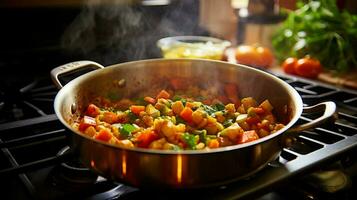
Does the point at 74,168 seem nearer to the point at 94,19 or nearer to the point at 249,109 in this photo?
the point at 249,109

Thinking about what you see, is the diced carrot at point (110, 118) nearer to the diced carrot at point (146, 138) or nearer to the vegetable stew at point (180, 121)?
the vegetable stew at point (180, 121)

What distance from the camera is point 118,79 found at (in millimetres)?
1114

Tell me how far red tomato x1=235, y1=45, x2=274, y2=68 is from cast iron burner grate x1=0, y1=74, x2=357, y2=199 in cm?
64

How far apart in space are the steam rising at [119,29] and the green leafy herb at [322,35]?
56 centimetres

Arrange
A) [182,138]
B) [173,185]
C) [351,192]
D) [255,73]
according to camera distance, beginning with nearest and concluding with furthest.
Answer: [173,185], [182,138], [351,192], [255,73]

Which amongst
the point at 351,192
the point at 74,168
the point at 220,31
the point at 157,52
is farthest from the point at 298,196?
the point at 220,31

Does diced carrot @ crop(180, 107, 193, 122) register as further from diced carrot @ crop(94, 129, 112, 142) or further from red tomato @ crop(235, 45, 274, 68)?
red tomato @ crop(235, 45, 274, 68)

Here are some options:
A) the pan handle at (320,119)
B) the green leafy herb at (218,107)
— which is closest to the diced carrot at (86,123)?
the green leafy herb at (218,107)

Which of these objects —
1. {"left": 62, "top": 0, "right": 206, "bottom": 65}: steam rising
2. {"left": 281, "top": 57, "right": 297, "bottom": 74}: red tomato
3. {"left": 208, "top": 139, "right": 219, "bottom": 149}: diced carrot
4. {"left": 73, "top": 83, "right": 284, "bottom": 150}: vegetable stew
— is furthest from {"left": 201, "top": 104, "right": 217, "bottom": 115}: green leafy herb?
{"left": 281, "top": 57, "right": 297, "bottom": 74}: red tomato

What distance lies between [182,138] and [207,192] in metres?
0.13

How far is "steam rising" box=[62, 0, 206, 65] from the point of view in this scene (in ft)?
5.01

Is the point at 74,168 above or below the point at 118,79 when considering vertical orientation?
below

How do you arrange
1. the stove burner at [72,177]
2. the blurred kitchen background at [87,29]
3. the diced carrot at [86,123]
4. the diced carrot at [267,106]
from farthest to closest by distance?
the blurred kitchen background at [87,29]
the diced carrot at [267,106]
the diced carrot at [86,123]
the stove burner at [72,177]

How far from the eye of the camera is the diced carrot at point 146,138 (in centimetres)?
79
